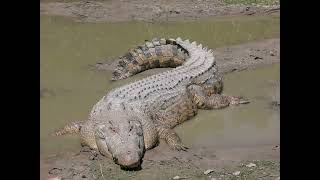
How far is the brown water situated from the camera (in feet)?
22.2

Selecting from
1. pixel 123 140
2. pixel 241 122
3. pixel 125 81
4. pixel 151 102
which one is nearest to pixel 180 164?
pixel 123 140

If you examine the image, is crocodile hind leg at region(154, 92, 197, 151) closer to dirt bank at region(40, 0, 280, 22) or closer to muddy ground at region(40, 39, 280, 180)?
muddy ground at region(40, 39, 280, 180)

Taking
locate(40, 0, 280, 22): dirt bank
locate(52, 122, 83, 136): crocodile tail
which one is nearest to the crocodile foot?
locate(52, 122, 83, 136): crocodile tail

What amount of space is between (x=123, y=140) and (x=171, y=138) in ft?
2.67

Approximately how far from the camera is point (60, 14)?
13.1 meters

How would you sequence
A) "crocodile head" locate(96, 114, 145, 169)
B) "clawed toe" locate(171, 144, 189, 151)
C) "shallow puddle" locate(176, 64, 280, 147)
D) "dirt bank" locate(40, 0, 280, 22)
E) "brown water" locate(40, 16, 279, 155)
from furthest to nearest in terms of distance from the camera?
1. "dirt bank" locate(40, 0, 280, 22)
2. "brown water" locate(40, 16, 279, 155)
3. "shallow puddle" locate(176, 64, 280, 147)
4. "clawed toe" locate(171, 144, 189, 151)
5. "crocodile head" locate(96, 114, 145, 169)

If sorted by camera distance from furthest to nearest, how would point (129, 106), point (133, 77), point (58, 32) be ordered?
point (58, 32) → point (133, 77) → point (129, 106)

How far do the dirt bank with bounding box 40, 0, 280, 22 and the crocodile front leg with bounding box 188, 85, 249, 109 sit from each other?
541 cm

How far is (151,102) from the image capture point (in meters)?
6.82

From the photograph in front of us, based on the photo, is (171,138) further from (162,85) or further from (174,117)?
(162,85)

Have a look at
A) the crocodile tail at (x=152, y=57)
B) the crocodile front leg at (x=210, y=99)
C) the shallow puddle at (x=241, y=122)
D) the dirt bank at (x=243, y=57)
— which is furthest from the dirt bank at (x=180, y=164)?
the dirt bank at (x=243, y=57)
